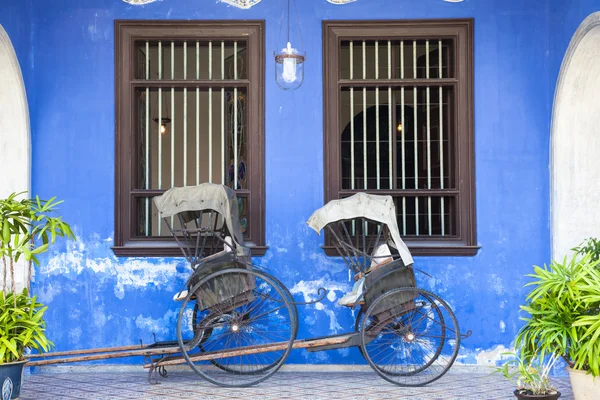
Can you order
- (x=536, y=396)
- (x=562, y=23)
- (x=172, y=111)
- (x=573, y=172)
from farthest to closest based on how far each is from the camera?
(x=172, y=111), (x=573, y=172), (x=562, y=23), (x=536, y=396)

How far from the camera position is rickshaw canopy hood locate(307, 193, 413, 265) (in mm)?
6751

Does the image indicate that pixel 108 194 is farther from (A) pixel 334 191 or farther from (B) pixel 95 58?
(A) pixel 334 191

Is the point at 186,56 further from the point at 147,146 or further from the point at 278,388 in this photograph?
the point at 278,388

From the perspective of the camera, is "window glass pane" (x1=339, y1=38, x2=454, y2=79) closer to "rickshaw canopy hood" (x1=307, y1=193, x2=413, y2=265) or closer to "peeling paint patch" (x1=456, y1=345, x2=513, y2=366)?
"rickshaw canopy hood" (x1=307, y1=193, x2=413, y2=265)

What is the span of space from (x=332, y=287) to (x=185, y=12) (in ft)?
10.1

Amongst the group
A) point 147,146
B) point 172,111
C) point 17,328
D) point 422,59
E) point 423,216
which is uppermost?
point 422,59

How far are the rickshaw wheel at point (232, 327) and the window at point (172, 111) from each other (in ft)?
2.65

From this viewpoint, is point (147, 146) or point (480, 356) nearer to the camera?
point (480, 356)

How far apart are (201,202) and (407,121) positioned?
238 cm

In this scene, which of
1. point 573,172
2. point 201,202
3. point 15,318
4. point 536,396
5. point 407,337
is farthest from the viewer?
point 573,172

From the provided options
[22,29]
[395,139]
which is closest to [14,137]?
[22,29]

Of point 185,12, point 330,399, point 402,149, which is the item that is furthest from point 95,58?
point 330,399

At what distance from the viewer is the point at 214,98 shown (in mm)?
8258

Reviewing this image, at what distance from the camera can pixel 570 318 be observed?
18.9ft
